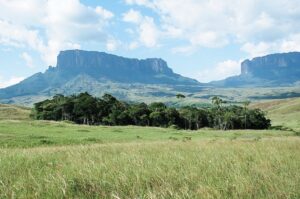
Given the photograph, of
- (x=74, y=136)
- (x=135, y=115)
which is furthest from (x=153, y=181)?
(x=135, y=115)

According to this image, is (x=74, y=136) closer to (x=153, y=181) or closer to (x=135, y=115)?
(x=153, y=181)

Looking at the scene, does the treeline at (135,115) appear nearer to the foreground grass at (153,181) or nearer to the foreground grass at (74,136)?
the foreground grass at (74,136)

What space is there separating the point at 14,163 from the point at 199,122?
121 metres

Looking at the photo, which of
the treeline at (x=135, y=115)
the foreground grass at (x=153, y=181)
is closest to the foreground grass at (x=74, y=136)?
the foreground grass at (x=153, y=181)

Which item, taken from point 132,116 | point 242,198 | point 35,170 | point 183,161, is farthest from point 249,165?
point 132,116

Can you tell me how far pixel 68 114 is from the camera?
124 m

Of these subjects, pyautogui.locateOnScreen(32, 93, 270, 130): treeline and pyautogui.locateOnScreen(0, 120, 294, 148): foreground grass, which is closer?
pyautogui.locateOnScreen(0, 120, 294, 148): foreground grass

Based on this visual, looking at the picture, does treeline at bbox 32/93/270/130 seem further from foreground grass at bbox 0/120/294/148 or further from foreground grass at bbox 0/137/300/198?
foreground grass at bbox 0/137/300/198

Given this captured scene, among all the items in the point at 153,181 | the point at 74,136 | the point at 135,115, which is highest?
the point at 135,115

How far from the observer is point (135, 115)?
116250mm

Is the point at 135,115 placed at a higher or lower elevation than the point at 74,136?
higher

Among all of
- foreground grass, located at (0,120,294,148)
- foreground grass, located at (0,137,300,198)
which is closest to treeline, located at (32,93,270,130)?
foreground grass, located at (0,120,294,148)

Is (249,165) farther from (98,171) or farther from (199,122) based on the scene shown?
(199,122)

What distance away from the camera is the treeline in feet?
385
